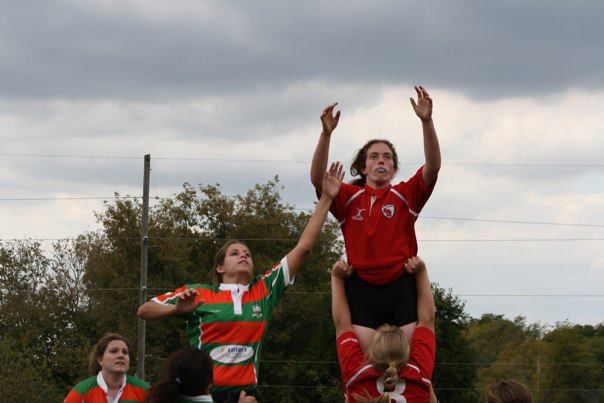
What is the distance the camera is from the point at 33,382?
1908 inches

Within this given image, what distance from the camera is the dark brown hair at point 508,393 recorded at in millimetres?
6047

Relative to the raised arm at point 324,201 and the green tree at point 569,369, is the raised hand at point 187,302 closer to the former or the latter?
the raised arm at point 324,201

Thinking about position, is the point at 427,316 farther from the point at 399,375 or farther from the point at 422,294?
the point at 399,375

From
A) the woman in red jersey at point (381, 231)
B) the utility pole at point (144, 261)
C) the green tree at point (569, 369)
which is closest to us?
the woman in red jersey at point (381, 231)

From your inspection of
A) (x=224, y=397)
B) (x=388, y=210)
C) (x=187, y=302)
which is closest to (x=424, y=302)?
(x=388, y=210)

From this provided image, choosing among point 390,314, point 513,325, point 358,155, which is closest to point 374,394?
point 390,314

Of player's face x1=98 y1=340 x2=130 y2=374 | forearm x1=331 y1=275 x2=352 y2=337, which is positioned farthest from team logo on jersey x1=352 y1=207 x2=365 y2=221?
player's face x1=98 y1=340 x2=130 y2=374

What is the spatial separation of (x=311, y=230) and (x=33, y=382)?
43.1 m

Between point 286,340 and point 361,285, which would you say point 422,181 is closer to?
point 361,285

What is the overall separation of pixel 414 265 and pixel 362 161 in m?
1.00

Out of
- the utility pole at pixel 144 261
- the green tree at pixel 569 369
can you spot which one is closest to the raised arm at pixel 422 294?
the utility pole at pixel 144 261

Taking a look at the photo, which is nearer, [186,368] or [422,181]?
[186,368]

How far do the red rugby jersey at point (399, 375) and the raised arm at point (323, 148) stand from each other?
4.11 ft

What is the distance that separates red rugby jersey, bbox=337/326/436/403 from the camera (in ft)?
22.9
